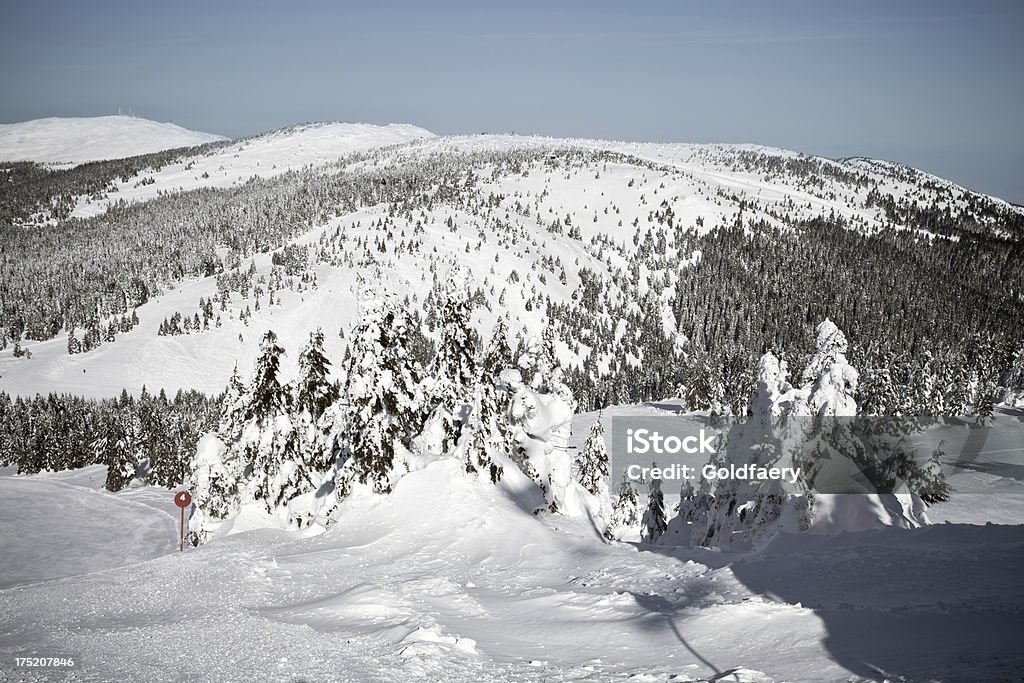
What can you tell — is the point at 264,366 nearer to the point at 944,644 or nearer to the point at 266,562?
the point at 266,562

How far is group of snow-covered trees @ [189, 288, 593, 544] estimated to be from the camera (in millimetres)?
28406

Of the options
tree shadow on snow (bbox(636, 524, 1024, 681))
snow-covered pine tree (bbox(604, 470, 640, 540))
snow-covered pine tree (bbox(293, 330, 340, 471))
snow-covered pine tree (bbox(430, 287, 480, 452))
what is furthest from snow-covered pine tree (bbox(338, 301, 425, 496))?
snow-covered pine tree (bbox(604, 470, 640, 540))

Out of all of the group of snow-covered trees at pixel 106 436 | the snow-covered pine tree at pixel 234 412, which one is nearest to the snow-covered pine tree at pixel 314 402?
the snow-covered pine tree at pixel 234 412

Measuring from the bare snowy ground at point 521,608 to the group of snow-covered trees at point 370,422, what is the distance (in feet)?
11.9

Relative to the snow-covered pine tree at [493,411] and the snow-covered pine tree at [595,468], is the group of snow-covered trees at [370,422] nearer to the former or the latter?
the snow-covered pine tree at [493,411]

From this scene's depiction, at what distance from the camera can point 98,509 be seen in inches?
2457

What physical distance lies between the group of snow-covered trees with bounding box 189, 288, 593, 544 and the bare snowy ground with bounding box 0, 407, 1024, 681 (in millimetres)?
3618

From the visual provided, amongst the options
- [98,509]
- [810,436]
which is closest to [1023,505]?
[810,436]

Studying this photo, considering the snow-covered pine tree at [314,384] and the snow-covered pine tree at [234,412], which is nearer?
the snow-covered pine tree at [314,384]

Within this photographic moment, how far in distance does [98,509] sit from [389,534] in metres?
51.7

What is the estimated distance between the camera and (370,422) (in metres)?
27.9

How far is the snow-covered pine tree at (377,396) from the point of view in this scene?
1091 inches

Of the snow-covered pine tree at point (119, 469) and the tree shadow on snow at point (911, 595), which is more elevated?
the tree shadow on snow at point (911, 595)

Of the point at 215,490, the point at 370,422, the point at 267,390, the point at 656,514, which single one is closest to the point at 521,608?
the point at 370,422
